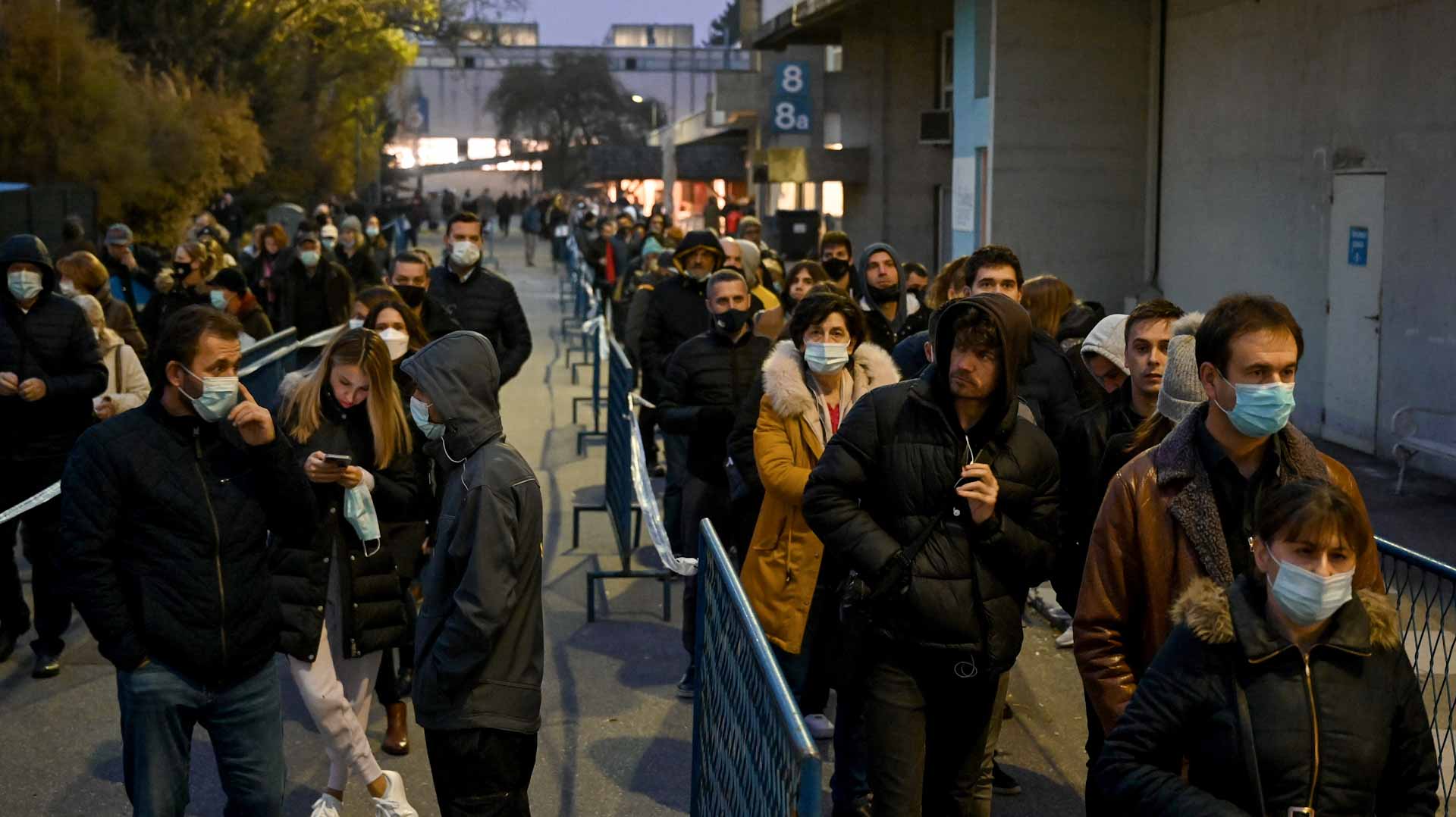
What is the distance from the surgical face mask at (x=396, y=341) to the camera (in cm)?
754

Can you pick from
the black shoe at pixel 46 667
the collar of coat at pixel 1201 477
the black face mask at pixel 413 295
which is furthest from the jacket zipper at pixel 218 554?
the black face mask at pixel 413 295

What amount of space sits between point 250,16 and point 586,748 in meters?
34.5

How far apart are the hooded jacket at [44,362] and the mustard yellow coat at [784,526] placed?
375cm

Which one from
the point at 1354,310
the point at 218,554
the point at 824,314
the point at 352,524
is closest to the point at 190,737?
the point at 218,554

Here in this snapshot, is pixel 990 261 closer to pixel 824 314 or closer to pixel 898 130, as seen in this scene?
pixel 824 314

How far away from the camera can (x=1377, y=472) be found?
12945 mm

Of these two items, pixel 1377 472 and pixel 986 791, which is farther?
pixel 1377 472

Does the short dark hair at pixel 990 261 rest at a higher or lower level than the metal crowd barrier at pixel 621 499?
higher

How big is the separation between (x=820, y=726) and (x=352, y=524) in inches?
80.7

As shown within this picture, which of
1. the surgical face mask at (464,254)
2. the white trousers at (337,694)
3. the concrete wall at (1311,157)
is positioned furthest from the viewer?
the concrete wall at (1311,157)

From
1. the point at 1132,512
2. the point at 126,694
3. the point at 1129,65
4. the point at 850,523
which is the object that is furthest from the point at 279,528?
the point at 1129,65

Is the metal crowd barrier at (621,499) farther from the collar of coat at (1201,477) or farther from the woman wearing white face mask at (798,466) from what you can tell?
the collar of coat at (1201,477)

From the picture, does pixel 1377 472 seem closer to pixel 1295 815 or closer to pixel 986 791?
pixel 986 791

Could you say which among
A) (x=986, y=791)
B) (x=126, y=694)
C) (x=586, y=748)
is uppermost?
(x=126, y=694)
